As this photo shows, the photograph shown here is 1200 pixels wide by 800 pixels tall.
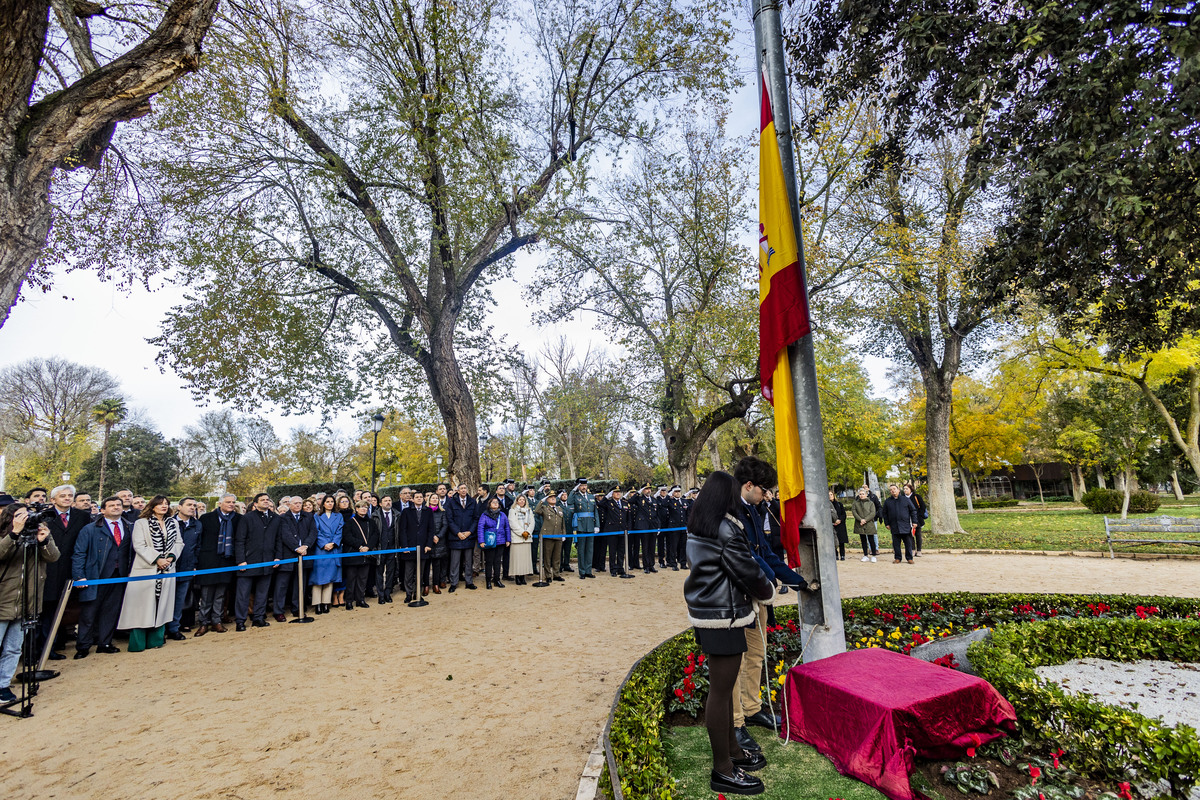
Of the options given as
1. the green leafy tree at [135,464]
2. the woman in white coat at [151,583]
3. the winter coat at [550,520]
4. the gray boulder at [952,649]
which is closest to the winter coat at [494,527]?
the winter coat at [550,520]

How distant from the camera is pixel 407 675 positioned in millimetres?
5996

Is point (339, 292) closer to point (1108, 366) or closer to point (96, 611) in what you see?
point (96, 611)

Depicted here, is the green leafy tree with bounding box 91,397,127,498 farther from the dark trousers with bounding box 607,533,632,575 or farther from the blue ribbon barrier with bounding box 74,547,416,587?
the dark trousers with bounding box 607,533,632,575

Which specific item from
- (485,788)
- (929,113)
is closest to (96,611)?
(485,788)

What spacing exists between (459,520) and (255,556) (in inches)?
146

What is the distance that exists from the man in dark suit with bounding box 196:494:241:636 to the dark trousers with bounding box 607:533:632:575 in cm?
776

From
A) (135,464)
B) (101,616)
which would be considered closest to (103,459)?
(135,464)

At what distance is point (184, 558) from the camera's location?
8.26 m

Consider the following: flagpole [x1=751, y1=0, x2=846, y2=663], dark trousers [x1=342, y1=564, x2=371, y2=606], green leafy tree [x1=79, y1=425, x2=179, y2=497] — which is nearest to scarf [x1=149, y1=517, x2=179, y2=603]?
dark trousers [x1=342, y1=564, x2=371, y2=606]

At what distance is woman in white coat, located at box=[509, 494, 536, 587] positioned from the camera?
1196cm

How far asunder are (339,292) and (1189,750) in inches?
718

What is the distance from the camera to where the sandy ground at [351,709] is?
3.79m

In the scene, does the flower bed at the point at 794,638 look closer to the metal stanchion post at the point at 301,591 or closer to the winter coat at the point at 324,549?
the metal stanchion post at the point at 301,591

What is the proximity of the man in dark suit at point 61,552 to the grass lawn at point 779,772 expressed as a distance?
773cm
